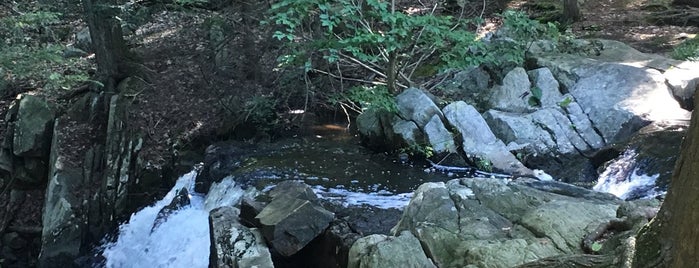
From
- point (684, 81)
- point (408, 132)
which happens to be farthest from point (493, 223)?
point (684, 81)

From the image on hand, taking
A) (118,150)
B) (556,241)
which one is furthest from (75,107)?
(556,241)

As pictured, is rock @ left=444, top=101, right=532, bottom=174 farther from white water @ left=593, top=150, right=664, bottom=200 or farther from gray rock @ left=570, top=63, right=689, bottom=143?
gray rock @ left=570, top=63, right=689, bottom=143

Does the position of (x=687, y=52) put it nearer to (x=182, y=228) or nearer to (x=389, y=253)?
(x=389, y=253)

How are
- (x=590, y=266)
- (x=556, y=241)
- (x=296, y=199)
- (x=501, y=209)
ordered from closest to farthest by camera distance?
(x=590, y=266), (x=556, y=241), (x=501, y=209), (x=296, y=199)

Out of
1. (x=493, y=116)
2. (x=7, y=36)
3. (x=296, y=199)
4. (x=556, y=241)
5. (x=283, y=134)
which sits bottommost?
(x=283, y=134)

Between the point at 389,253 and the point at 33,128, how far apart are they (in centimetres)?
886

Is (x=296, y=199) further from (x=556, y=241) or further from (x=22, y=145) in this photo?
(x=22, y=145)

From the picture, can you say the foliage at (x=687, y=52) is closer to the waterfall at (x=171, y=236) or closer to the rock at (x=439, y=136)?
the rock at (x=439, y=136)

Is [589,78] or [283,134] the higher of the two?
[589,78]

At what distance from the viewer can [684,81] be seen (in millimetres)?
9562

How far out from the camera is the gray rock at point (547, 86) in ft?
33.3

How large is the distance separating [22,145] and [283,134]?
4.97 m

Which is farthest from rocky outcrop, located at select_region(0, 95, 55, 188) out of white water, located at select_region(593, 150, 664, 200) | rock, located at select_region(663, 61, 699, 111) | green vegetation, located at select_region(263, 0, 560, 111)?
rock, located at select_region(663, 61, 699, 111)

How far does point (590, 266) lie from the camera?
3.26 meters
